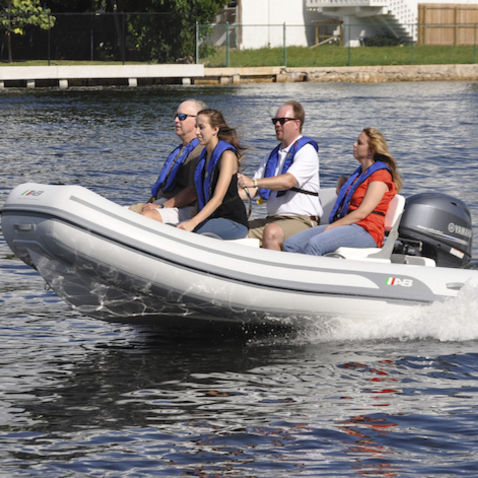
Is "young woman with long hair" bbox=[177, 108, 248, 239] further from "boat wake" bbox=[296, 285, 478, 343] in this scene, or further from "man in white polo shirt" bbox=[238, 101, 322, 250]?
"boat wake" bbox=[296, 285, 478, 343]

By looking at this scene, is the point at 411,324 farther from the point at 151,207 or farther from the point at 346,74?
the point at 346,74

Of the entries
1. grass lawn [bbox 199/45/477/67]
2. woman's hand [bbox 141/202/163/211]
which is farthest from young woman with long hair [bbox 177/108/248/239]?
grass lawn [bbox 199/45/477/67]

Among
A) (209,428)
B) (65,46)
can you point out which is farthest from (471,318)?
(65,46)

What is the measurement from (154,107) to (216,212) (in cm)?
2451

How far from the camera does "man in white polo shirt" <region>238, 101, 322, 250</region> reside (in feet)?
25.7

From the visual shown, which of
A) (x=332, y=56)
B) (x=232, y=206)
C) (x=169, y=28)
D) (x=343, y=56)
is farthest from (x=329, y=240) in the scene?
(x=332, y=56)

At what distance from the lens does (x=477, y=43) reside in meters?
51.8

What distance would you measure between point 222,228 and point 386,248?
1137mm

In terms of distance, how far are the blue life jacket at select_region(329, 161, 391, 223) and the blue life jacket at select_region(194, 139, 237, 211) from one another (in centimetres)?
83

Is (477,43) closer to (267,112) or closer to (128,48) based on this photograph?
(128,48)

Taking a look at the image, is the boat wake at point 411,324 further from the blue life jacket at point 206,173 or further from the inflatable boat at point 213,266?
the blue life jacket at point 206,173

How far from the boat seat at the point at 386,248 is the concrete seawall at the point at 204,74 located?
32884 millimetres

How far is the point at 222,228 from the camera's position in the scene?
7773 mm

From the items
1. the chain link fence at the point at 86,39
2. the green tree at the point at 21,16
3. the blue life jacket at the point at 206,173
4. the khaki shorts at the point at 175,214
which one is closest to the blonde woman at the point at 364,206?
the blue life jacket at the point at 206,173
